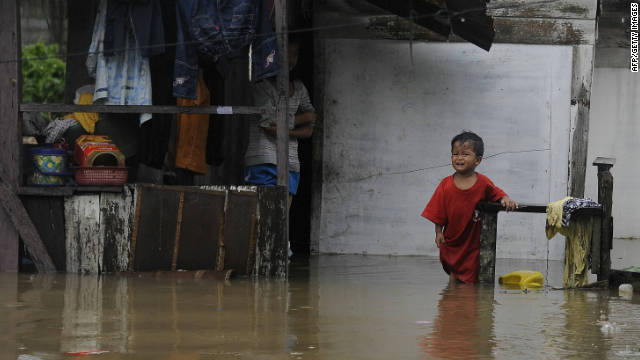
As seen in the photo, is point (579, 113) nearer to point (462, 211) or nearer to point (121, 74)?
point (462, 211)

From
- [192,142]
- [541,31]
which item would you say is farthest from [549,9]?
[192,142]

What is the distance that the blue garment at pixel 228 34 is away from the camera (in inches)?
329

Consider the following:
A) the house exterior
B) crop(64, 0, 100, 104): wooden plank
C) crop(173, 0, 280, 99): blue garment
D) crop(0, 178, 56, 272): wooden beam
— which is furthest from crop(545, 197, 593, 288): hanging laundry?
crop(64, 0, 100, 104): wooden plank

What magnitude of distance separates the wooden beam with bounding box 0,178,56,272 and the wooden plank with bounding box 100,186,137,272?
50 centimetres

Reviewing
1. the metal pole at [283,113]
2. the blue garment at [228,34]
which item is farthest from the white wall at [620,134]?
the blue garment at [228,34]

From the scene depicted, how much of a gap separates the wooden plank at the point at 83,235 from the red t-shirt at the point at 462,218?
9.04 ft

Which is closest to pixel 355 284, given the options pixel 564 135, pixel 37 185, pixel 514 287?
pixel 514 287

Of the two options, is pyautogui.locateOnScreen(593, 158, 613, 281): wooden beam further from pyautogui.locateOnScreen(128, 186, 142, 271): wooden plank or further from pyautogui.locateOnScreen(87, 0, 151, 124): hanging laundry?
pyautogui.locateOnScreen(87, 0, 151, 124): hanging laundry

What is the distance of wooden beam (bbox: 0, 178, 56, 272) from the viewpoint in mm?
8398

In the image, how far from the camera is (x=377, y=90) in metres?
10.6

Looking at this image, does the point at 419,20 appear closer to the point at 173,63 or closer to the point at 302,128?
the point at 302,128

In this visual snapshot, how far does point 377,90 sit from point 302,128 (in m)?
1.40

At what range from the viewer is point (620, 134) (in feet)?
42.4

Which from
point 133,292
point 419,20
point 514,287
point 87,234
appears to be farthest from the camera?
point 419,20
